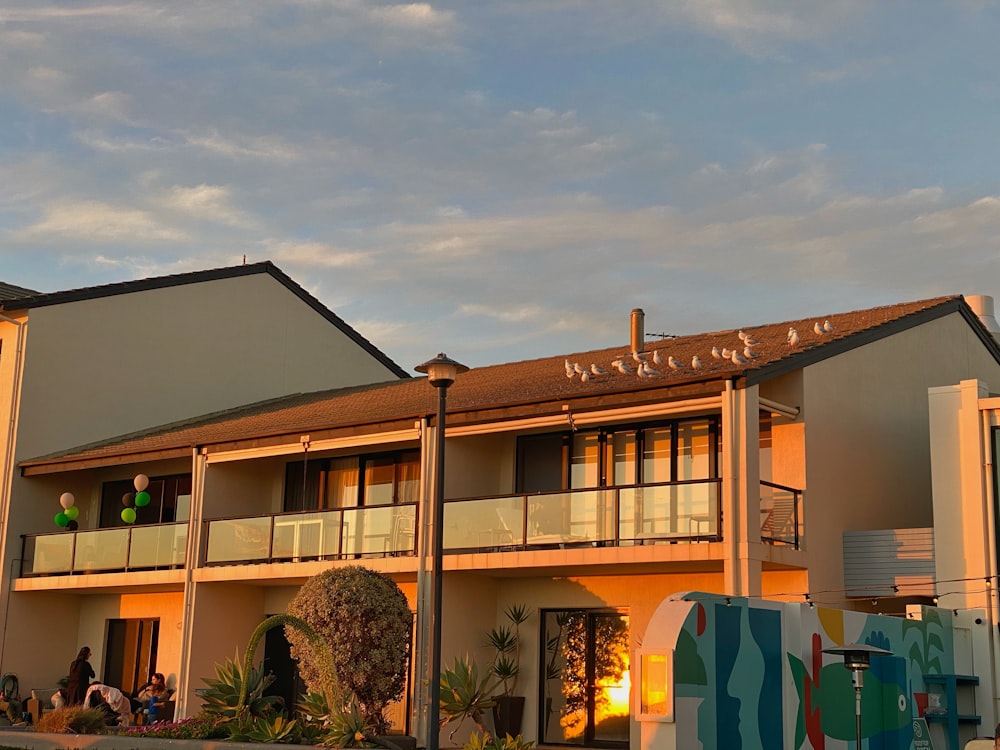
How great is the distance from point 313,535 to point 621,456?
5927mm

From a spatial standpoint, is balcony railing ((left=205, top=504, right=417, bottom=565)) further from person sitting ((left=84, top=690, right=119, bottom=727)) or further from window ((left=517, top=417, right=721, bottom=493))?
person sitting ((left=84, top=690, right=119, bottom=727))

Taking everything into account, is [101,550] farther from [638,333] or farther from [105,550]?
[638,333]

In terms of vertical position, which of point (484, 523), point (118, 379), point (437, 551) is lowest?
point (437, 551)

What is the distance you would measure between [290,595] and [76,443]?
7396mm

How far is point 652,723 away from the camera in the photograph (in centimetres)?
1479

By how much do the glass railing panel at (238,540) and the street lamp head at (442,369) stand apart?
9.26 m

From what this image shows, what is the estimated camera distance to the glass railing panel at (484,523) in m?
21.9

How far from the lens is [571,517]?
838 inches

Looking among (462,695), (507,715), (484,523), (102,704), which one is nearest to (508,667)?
(507,715)

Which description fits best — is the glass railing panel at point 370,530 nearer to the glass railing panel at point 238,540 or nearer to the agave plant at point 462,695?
the glass railing panel at point 238,540

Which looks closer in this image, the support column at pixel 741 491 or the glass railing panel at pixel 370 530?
the support column at pixel 741 491

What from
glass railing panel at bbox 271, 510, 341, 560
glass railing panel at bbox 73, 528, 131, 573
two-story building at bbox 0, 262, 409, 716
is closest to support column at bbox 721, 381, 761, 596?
glass railing panel at bbox 271, 510, 341, 560

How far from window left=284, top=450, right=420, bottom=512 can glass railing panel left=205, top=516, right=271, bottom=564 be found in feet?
4.96

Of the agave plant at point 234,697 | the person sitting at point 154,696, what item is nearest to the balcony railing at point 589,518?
the agave plant at point 234,697
